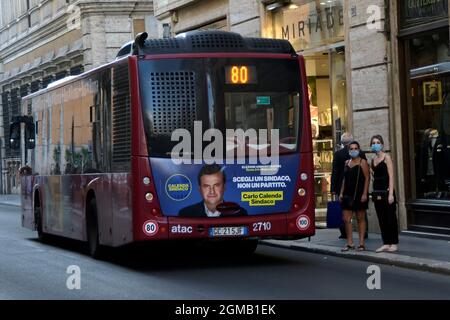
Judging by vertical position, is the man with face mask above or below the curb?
above

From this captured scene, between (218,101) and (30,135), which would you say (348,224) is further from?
(30,135)

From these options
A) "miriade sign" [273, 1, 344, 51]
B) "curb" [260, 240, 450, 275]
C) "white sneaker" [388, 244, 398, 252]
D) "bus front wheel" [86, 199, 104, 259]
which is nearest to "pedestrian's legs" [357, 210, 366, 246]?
"curb" [260, 240, 450, 275]

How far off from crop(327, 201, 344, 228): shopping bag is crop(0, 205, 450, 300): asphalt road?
1.08 metres

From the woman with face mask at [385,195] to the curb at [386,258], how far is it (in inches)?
14.4

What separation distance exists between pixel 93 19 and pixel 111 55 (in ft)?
5.03

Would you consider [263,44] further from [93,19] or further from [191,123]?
[93,19]

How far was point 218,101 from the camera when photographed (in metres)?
13.4

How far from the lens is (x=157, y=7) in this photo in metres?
29.4

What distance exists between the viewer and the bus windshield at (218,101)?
13281mm

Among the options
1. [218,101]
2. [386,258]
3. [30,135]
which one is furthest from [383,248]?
[30,135]

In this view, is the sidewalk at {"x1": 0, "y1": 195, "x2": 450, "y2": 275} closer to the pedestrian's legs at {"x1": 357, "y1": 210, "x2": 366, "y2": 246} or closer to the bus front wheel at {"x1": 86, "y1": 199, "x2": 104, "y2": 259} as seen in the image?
the pedestrian's legs at {"x1": 357, "y1": 210, "x2": 366, "y2": 246}

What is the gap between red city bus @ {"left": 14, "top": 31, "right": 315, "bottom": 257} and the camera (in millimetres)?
13203

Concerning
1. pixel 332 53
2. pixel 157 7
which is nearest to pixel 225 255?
pixel 332 53

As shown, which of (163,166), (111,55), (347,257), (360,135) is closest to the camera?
(163,166)
